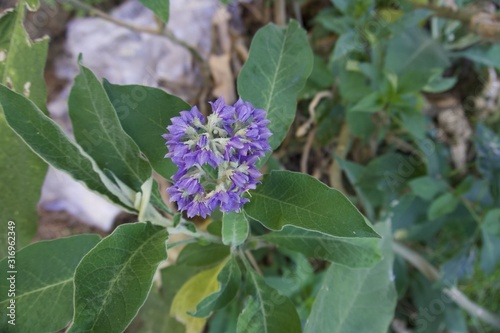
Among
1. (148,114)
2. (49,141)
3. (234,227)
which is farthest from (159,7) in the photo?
(234,227)

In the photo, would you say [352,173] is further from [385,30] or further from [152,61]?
[152,61]

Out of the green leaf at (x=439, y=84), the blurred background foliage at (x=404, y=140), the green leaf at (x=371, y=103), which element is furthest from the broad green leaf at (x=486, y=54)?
the green leaf at (x=371, y=103)

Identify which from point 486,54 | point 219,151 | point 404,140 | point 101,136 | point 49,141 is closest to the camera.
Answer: point 219,151

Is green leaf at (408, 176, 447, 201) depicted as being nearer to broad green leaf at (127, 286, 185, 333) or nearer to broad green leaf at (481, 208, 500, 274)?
broad green leaf at (481, 208, 500, 274)

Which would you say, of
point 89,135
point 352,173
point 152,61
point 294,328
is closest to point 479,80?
point 352,173

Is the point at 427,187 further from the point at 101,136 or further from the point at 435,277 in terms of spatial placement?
the point at 101,136
